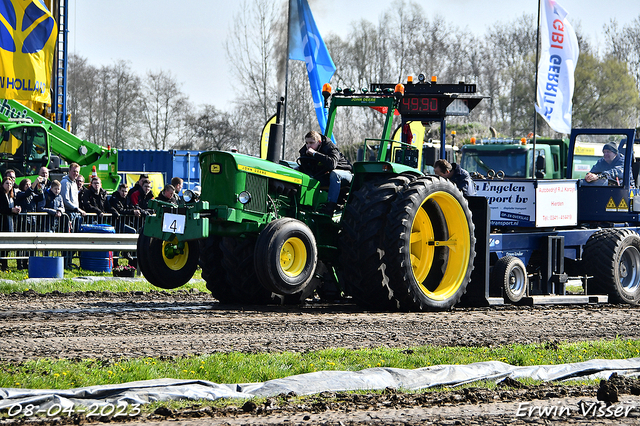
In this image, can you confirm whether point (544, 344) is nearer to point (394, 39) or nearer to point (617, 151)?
point (617, 151)

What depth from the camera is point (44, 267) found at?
13.0 m

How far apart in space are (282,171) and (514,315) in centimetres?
320

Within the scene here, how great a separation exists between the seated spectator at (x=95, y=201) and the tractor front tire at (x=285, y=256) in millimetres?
7515

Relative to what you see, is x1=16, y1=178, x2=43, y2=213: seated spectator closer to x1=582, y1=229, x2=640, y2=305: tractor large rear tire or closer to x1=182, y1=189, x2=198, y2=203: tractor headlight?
x1=182, y1=189, x2=198, y2=203: tractor headlight

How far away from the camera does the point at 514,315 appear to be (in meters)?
9.90

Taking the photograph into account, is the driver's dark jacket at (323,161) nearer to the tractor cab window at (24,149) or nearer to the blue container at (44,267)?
the blue container at (44,267)

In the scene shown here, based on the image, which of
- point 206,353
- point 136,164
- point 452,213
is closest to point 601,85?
point 136,164

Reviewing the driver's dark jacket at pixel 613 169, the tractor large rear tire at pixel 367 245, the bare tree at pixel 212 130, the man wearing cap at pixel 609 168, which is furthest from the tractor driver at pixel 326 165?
the bare tree at pixel 212 130

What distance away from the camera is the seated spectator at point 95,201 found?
1581 centimetres

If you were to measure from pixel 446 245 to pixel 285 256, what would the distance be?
2355 mm

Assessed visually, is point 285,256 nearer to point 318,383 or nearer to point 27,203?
point 318,383

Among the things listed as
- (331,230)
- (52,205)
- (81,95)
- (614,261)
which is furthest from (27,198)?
(81,95)

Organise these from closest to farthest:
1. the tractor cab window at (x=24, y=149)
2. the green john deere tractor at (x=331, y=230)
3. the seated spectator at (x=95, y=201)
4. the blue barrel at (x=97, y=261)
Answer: the green john deere tractor at (x=331, y=230) < the blue barrel at (x=97, y=261) < the seated spectator at (x=95, y=201) < the tractor cab window at (x=24, y=149)

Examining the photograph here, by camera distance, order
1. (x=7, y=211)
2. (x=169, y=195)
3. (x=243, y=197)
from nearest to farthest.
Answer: (x=243, y=197), (x=7, y=211), (x=169, y=195)
